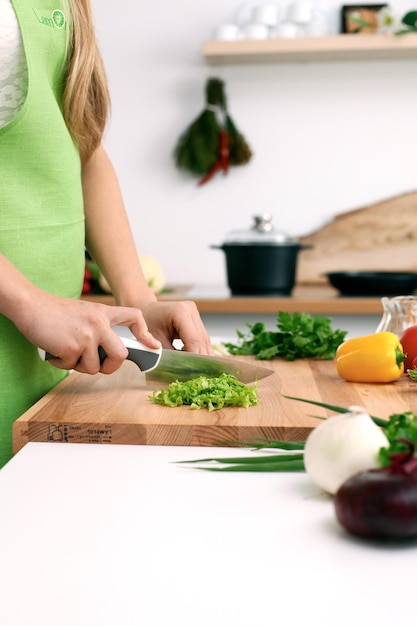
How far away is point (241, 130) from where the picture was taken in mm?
3473

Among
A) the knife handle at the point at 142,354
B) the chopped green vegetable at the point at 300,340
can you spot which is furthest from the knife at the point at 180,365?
the chopped green vegetable at the point at 300,340

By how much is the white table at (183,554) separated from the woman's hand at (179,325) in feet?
1.42

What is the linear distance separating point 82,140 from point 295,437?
2.10 feet

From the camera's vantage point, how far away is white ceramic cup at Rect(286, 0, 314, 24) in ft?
10.7

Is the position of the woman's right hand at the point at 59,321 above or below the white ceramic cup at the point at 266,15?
above

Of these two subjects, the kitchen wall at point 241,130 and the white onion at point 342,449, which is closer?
the white onion at point 342,449

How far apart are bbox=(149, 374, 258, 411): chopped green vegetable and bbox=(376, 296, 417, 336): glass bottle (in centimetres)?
44

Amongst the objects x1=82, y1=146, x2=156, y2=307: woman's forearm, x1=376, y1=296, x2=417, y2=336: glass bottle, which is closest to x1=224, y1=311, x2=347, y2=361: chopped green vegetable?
x1=376, y1=296, x2=417, y2=336: glass bottle

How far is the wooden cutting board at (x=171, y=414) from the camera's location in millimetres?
998

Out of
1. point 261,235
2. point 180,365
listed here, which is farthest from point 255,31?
point 180,365

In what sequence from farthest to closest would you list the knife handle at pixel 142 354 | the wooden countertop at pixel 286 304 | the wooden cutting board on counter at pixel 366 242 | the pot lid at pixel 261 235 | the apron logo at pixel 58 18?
1. the wooden cutting board on counter at pixel 366 242
2. the pot lid at pixel 261 235
3. the wooden countertop at pixel 286 304
4. the apron logo at pixel 58 18
5. the knife handle at pixel 142 354

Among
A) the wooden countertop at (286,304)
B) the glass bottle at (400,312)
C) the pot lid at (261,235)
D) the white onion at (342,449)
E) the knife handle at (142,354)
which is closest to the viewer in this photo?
the white onion at (342,449)

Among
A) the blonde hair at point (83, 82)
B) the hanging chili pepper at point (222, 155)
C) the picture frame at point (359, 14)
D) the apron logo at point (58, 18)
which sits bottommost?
the hanging chili pepper at point (222, 155)

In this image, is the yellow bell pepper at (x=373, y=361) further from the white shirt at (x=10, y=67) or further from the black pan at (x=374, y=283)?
the black pan at (x=374, y=283)
